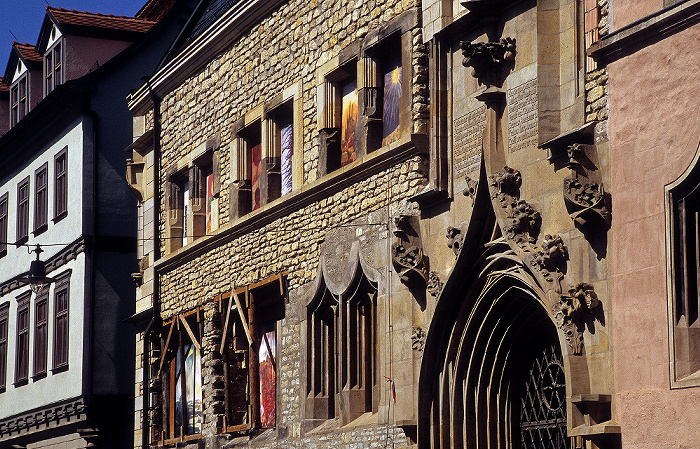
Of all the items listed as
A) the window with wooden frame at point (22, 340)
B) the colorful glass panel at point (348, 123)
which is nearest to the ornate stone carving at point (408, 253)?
the colorful glass panel at point (348, 123)

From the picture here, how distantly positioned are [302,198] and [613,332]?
23.4 ft

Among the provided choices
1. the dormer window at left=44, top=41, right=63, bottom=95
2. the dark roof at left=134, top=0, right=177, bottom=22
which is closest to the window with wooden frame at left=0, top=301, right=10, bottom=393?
the dormer window at left=44, top=41, right=63, bottom=95

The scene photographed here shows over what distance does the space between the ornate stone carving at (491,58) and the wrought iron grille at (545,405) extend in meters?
2.81

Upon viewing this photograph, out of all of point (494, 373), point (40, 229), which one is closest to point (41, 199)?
point (40, 229)

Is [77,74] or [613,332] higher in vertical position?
[77,74]

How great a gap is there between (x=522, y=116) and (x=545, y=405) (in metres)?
2.88

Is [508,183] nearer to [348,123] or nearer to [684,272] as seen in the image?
[684,272]

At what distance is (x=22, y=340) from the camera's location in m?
29.8

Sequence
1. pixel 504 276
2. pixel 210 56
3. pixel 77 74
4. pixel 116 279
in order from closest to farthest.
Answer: pixel 504 276, pixel 210 56, pixel 116 279, pixel 77 74

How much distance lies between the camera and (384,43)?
52.1 feet

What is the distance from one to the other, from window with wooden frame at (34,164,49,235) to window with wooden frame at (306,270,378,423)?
1308 cm

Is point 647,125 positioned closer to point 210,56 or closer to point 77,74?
point 210,56

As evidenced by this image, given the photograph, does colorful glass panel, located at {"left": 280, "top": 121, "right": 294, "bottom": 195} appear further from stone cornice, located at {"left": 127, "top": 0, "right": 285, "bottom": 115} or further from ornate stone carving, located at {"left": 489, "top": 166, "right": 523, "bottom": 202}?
ornate stone carving, located at {"left": 489, "top": 166, "right": 523, "bottom": 202}

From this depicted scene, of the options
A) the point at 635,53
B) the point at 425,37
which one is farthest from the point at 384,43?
the point at 635,53
